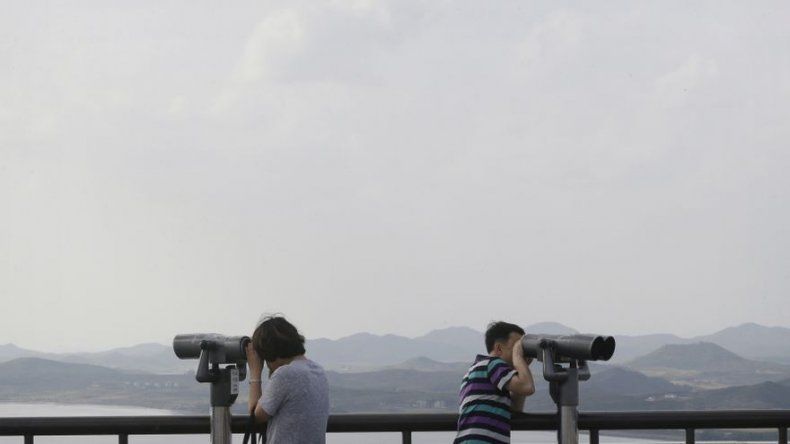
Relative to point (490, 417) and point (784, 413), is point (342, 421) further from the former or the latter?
point (784, 413)

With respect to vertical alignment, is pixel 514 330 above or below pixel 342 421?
above

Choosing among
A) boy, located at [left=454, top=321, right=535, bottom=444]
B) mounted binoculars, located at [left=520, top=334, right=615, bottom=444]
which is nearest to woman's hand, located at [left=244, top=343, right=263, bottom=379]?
boy, located at [left=454, top=321, right=535, bottom=444]

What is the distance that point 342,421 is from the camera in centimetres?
542

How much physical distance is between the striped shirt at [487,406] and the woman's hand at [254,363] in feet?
3.14

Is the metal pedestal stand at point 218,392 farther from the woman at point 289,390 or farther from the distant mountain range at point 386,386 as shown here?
the distant mountain range at point 386,386

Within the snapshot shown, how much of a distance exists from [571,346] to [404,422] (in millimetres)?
880

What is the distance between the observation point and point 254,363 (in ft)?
16.9

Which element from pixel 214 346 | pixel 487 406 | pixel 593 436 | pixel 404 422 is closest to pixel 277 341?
pixel 214 346

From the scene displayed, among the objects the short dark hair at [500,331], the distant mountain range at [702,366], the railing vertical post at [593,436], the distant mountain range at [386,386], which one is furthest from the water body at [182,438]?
the distant mountain range at [702,366]

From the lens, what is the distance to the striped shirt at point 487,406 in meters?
5.17

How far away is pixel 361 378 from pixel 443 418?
2268 inches

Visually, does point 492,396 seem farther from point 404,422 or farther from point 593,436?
point 593,436

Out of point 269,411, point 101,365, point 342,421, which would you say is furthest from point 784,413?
point 101,365

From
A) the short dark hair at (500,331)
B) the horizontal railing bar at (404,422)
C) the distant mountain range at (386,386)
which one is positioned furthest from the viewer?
the distant mountain range at (386,386)
